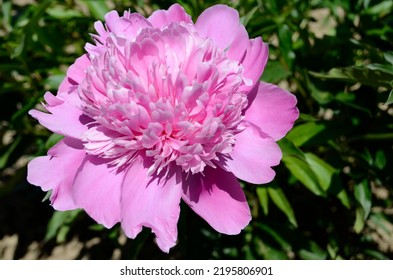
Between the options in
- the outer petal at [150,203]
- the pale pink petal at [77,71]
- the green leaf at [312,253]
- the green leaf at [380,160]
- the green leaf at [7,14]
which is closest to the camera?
the outer petal at [150,203]

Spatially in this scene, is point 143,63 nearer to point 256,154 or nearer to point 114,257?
point 256,154

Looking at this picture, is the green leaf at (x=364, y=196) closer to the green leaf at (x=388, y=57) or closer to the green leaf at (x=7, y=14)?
the green leaf at (x=388, y=57)

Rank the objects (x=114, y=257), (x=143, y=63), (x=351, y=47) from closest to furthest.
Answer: (x=143, y=63) < (x=351, y=47) < (x=114, y=257)

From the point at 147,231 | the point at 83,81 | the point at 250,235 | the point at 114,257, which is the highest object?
the point at 83,81

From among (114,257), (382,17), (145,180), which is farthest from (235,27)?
(114,257)

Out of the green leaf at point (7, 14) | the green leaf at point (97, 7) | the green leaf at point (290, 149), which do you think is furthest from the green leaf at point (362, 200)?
the green leaf at point (7, 14)

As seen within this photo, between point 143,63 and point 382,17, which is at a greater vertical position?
point 143,63
